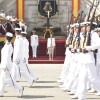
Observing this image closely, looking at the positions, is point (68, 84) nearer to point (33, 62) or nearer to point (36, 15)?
point (33, 62)

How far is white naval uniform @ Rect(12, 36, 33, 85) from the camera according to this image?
12.2 m

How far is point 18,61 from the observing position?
1232 cm

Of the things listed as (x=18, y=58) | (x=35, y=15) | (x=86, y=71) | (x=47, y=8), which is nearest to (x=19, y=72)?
(x=18, y=58)

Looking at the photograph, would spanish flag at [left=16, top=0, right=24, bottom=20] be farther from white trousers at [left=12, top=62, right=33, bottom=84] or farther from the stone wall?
white trousers at [left=12, top=62, right=33, bottom=84]

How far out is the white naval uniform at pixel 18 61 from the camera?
12.2 meters

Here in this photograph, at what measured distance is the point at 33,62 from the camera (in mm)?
23453

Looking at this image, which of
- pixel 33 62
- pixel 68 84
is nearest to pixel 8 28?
pixel 33 62

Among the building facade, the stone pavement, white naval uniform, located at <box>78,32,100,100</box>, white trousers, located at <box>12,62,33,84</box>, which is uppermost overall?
the building facade

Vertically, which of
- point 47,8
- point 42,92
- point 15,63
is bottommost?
point 42,92

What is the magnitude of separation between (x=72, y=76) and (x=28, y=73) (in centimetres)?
230

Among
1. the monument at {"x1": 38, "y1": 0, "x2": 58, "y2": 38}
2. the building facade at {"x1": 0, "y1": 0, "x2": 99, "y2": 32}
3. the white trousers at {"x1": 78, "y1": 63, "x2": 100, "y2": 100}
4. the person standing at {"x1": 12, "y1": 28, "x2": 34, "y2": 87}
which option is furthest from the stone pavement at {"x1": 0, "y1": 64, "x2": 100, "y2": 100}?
the building facade at {"x1": 0, "y1": 0, "x2": 99, "y2": 32}

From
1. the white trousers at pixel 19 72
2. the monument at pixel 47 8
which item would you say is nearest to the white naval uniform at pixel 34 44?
the monument at pixel 47 8

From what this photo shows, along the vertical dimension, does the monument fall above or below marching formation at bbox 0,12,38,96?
above

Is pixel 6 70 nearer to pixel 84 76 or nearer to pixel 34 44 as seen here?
pixel 84 76
